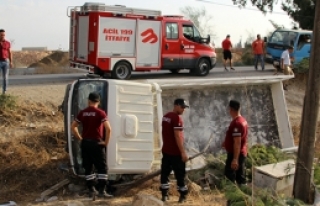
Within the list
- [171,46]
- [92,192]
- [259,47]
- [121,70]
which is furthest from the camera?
[259,47]

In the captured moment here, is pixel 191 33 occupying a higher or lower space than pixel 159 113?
higher

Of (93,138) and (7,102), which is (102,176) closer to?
(93,138)

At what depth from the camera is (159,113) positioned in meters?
8.55

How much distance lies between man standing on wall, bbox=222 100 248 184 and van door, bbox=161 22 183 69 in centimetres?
1076

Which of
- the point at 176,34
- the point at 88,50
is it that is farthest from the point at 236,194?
the point at 176,34

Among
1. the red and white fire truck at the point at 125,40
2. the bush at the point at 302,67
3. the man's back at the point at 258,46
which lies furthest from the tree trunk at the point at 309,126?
the man's back at the point at 258,46

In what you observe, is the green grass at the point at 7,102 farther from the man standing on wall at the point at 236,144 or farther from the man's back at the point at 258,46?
the man's back at the point at 258,46

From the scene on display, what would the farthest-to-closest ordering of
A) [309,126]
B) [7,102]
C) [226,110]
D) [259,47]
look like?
[259,47], [7,102], [226,110], [309,126]

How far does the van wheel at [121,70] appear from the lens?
17.3 metres

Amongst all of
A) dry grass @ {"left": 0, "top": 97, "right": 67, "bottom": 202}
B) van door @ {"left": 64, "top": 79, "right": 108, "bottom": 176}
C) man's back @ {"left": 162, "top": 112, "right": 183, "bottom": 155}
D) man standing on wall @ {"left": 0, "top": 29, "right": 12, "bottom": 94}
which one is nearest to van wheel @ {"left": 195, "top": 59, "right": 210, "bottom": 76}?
dry grass @ {"left": 0, "top": 97, "right": 67, "bottom": 202}

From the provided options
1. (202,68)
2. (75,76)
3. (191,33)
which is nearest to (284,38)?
(202,68)

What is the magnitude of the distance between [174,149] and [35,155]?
333 cm

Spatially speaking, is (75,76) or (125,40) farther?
(75,76)

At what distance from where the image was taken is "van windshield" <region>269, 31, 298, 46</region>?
2255 cm
